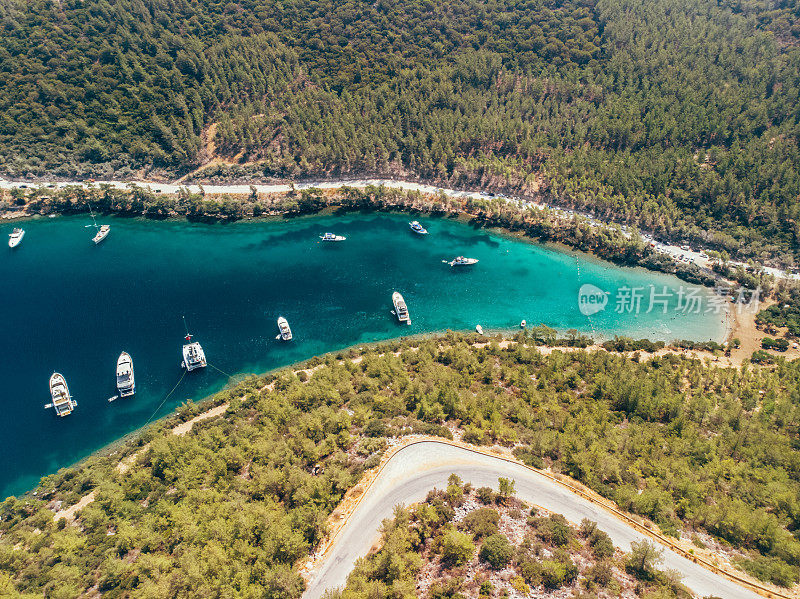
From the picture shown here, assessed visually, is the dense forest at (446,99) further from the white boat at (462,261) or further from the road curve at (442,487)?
the road curve at (442,487)

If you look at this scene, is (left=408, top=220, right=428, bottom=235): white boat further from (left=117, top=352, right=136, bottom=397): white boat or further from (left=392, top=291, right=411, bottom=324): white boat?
(left=117, top=352, right=136, bottom=397): white boat

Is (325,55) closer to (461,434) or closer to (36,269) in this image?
(36,269)

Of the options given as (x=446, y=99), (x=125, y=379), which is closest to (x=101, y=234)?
(x=125, y=379)

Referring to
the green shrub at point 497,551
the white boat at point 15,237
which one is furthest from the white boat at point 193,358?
the white boat at point 15,237

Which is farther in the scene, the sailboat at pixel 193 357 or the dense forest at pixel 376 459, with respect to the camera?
the sailboat at pixel 193 357

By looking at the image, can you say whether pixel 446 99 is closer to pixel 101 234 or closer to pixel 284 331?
pixel 284 331

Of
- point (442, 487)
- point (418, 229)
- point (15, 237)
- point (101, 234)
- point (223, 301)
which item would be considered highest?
point (15, 237)

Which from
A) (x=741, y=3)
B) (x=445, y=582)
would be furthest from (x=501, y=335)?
(x=741, y=3)
